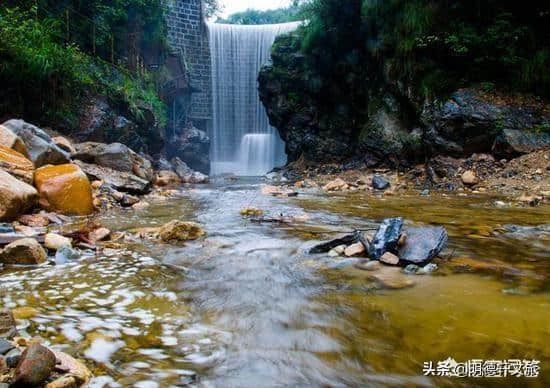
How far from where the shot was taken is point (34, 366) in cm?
126

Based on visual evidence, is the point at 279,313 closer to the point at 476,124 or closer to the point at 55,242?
the point at 55,242

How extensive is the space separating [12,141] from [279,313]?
5.51 meters

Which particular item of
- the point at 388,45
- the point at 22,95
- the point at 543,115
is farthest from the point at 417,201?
the point at 22,95

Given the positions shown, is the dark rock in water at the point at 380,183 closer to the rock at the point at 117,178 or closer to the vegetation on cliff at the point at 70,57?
the rock at the point at 117,178

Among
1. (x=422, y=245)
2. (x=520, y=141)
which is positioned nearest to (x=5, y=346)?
(x=422, y=245)

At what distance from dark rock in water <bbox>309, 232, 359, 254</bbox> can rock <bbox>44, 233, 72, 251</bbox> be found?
206 cm

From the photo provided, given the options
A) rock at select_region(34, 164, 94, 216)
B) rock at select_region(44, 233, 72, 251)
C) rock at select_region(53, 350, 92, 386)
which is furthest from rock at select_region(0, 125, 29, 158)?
rock at select_region(53, 350, 92, 386)

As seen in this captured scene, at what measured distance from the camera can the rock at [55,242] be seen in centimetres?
316

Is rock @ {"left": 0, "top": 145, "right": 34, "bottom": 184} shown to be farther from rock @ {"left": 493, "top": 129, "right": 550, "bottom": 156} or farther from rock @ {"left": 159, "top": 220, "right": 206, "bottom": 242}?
rock @ {"left": 493, "top": 129, "right": 550, "bottom": 156}

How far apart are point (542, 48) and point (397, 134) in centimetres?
397

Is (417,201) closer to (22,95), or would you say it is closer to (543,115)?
(543,115)

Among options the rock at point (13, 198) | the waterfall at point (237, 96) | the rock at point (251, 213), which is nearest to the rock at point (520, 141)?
the rock at point (251, 213)

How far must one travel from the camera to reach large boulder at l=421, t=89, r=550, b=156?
8.16 m

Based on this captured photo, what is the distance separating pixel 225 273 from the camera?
2873 mm
